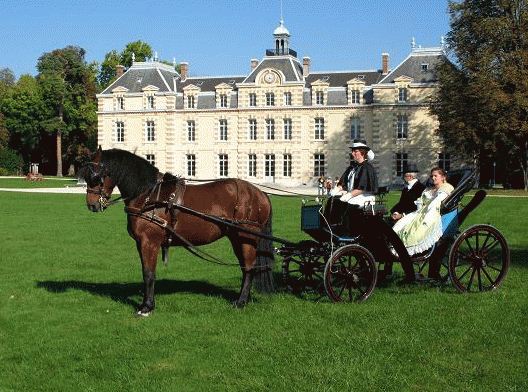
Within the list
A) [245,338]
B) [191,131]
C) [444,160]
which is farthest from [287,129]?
[245,338]

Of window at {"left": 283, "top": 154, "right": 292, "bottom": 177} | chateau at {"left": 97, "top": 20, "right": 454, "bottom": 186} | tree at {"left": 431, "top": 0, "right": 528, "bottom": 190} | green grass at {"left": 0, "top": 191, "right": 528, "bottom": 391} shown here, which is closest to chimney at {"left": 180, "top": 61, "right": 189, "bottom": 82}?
chateau at {"left": 97, "top": 20, "right": 454, "bottom": 186}

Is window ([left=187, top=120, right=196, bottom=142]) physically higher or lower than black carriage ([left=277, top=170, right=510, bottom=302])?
higher

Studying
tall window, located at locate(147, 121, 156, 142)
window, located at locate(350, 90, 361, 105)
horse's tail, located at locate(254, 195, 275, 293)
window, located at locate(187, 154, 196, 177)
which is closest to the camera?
horse's tail, located at locate(254, 195, 275, 293)

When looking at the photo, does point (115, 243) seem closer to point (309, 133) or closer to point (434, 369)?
point (434, 369)

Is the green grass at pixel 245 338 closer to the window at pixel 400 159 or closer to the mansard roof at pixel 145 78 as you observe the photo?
the window at pixel 400 159

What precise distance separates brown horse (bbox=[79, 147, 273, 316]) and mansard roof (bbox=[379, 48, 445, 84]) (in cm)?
4496

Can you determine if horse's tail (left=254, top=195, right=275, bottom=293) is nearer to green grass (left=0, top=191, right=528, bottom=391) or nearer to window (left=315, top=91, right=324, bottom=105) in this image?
green grass (left=0, top=191, right=528, bottom=391)

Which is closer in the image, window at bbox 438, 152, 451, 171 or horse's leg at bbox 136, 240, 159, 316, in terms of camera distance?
horse's leg at bbox 136, 240, 159, 316

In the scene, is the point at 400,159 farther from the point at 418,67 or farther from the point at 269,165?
the point at 269,165

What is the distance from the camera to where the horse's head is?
7336 mm

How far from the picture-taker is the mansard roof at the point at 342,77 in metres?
53.1

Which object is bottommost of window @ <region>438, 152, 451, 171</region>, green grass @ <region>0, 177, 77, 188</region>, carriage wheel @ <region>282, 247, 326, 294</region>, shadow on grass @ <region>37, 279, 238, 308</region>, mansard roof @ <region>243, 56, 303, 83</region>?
green grass @ <region>0, 177, 77, 188</region>

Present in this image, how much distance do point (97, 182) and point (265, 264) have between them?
89.3 inches

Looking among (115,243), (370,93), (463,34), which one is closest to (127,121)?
(370,93)
